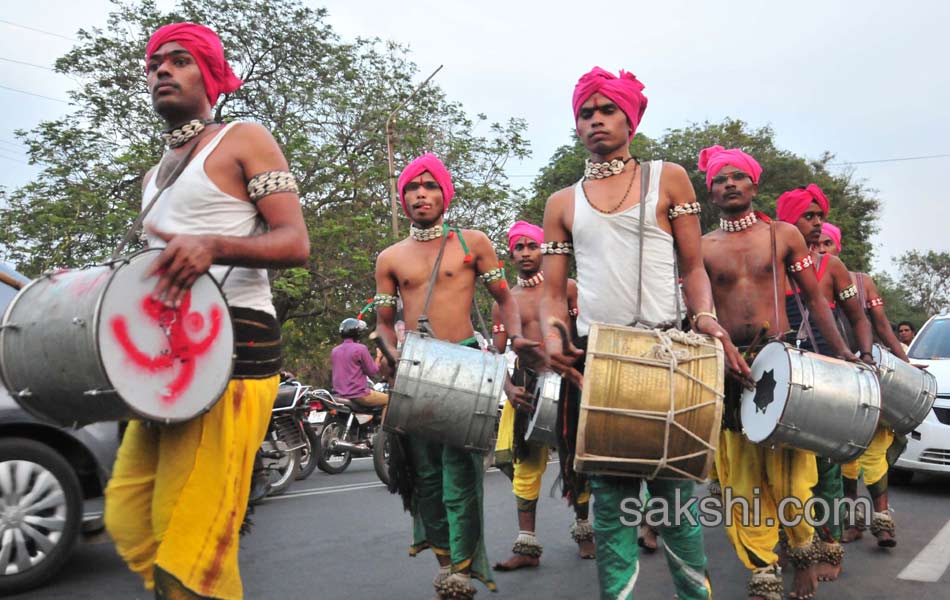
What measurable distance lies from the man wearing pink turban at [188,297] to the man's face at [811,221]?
479 centimetres

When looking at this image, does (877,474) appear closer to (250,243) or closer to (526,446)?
(526,446)

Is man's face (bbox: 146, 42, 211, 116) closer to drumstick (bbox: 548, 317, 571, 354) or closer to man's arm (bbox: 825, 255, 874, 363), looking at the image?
drumstick (bbox: 548, 317, 571, 354)

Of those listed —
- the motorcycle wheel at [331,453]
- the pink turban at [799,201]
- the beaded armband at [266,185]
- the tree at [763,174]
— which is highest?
the tree at [763,174]

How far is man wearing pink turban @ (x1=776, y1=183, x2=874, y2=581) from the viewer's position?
543cm

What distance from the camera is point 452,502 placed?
188 inches

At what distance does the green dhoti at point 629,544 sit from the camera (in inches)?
133

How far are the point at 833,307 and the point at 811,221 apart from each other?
663 mm

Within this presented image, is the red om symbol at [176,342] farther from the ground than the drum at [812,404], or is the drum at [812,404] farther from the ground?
the red om symbol at [176,342]

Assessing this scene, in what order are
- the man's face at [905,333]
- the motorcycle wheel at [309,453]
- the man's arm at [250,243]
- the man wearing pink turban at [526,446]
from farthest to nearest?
1. the man's face at [905,333]
2. the motorcycle wheel at [309,453]
3. the man wearing pink turban at [526,446]
4. the man's arm at [250,243]

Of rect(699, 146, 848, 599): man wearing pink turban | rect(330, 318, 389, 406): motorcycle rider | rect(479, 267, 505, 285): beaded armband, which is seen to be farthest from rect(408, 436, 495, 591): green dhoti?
rect(330, 318, 389, 406): motorcycle rider

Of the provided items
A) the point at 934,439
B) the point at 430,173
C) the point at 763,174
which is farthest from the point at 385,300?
the point at 763,174

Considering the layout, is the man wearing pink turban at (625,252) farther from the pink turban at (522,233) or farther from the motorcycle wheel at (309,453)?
the motorcycle wheel at (309,453)

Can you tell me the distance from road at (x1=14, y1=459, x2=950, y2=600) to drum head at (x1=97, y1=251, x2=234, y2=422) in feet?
10.1

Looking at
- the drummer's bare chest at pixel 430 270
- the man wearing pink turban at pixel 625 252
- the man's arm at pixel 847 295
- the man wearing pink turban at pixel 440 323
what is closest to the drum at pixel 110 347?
the man wearing pink turban at pixel 625 252
